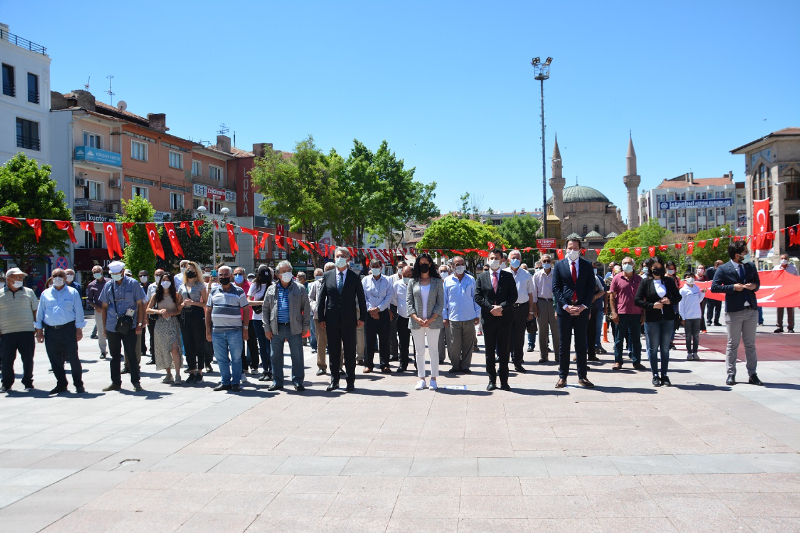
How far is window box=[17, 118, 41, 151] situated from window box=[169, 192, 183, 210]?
11.3 metres

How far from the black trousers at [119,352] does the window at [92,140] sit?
36.8m

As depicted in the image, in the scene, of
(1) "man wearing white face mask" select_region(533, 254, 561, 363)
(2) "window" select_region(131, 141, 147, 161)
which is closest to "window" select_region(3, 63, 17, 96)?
(2) "window" select_region(131, 141, 147, 161)

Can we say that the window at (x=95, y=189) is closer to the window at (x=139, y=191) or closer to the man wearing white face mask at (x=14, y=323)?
the window at (x=139, y=191)

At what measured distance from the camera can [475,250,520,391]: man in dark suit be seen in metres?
9.46

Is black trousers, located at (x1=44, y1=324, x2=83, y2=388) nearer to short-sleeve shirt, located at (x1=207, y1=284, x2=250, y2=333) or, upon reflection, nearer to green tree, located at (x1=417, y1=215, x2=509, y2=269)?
short-sleeve shirt, located at (x1=207, y1=284, x2=250, y2=333)

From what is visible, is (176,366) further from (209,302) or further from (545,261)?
(545,261)

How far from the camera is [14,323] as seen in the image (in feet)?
33.8

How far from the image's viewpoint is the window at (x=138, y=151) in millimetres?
46375

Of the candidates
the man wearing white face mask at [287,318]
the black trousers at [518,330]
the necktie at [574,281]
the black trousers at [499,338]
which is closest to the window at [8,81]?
the man wearing white face mask at [287,318]

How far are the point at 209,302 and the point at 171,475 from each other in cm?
462

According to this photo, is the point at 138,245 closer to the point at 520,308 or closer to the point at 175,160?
the point at 175,160

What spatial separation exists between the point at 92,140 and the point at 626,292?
134 feet

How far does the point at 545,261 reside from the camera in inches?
500

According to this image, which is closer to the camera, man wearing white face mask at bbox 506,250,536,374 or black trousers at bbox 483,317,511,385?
black trousers at bbox 483,317,511,385
